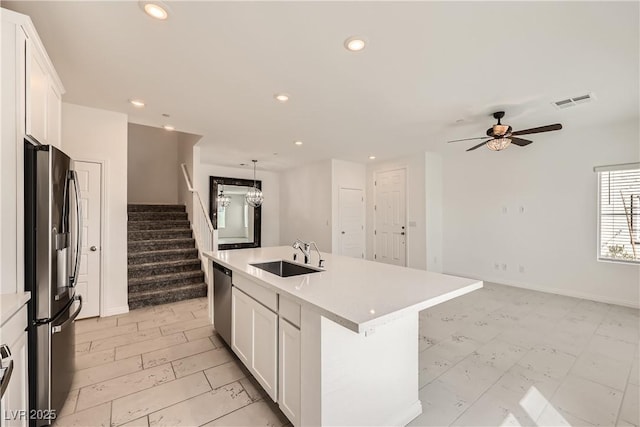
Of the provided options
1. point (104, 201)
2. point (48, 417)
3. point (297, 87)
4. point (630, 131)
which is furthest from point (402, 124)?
point (48, 417)

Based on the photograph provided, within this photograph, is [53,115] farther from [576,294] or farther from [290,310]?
[576,294]

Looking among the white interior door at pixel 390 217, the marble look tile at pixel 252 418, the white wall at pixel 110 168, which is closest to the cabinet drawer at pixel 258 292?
the marble look tile at pixel 252 418

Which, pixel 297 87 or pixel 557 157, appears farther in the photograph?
pixel 557 157

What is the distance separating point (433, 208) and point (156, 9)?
215 inches

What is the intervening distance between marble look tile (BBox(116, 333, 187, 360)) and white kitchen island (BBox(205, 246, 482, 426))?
1.25 metres

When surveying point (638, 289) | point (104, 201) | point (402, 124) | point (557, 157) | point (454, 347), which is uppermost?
point (402, 124)

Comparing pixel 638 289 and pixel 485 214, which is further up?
pixel 485 214

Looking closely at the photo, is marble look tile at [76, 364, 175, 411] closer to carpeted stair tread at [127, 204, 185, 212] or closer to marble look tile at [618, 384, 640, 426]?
marble look tile at [618, 384, 640, 426]

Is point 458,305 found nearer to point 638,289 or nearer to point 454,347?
point 454,347

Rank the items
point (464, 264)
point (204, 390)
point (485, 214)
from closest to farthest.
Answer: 1. point (204, 390)
2. point (485, 214)
3. point (464, 264)

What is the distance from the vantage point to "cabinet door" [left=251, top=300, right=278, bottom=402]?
174 centimetres

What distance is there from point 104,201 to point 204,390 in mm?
2769

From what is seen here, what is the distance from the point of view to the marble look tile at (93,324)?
3064mm

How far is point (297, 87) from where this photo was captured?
278cm
